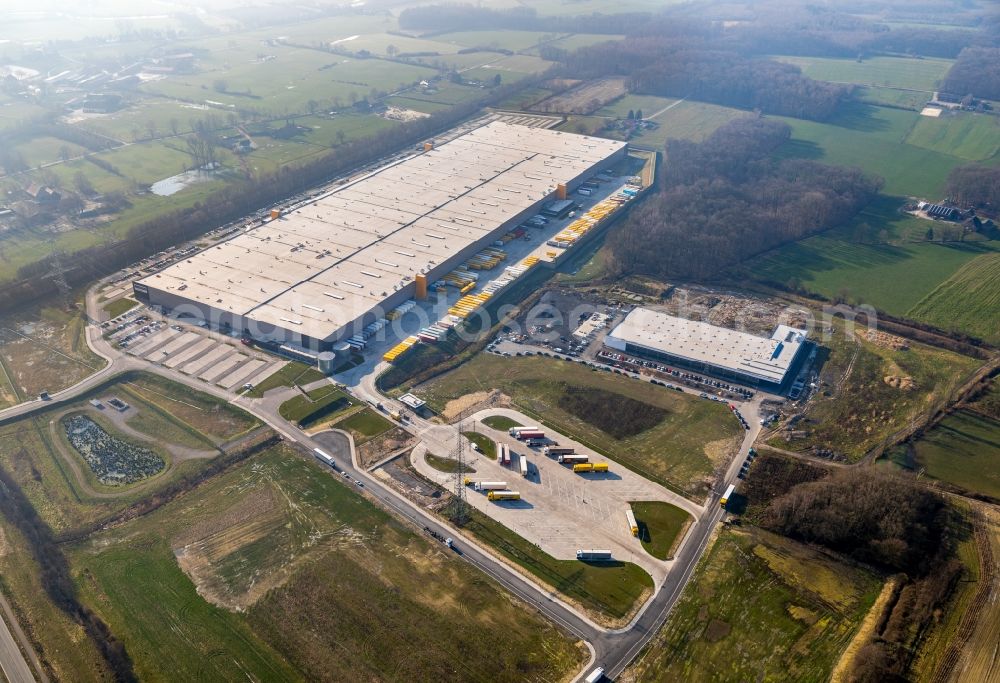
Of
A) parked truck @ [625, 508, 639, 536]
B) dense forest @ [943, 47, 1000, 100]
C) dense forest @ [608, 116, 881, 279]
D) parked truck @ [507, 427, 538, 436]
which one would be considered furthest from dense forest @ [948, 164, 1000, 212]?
parked truck @ [625, 508, 639, 536]

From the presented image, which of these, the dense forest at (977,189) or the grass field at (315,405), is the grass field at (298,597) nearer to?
the grass field at (315,405)

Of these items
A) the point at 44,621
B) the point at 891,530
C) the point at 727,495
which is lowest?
the point at 44,621

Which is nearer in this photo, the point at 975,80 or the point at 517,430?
the point at 517,430

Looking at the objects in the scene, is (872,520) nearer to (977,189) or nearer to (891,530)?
(891,530)

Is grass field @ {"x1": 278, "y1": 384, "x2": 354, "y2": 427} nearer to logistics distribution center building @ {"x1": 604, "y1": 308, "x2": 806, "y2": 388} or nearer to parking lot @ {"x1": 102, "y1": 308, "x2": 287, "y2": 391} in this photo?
parking lot @ {"x1": 102, "y1": 308, "x2": 287, "y2": 391}

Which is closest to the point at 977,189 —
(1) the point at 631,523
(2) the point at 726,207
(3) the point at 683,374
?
(2) the point at 726,207

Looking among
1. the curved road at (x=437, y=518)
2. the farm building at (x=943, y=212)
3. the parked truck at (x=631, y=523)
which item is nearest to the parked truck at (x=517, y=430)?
the curved road at (x=437, y=518)
